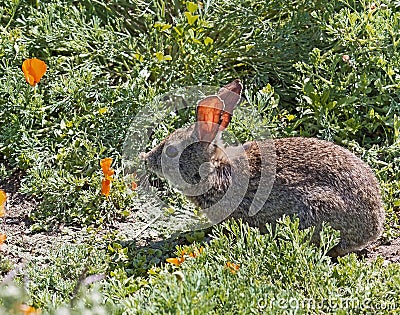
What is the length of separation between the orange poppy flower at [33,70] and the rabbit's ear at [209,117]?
4.66 feet

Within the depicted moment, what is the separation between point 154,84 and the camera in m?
6.50

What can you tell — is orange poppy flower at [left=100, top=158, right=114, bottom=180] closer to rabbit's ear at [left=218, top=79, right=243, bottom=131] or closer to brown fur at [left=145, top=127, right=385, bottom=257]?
brown fur at [left=145, top=127, right=385, bottom=257]

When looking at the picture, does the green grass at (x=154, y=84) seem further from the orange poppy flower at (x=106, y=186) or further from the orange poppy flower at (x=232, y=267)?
the orange poppy flower at (x=232, y=267)

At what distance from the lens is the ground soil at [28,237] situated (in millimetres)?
5500

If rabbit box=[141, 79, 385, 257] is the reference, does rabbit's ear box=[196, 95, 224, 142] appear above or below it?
above

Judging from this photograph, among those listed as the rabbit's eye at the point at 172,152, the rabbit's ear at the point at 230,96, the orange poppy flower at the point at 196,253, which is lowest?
the orange poppy flower at the point at 196,253

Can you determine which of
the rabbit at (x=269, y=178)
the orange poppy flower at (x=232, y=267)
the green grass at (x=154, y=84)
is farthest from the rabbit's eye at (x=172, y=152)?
the orange poppy flower at (x=232, y=267)

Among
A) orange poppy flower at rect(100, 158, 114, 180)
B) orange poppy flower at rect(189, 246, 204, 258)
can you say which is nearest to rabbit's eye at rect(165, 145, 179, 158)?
orange poppy flower at rect(100, 158, 114, 180)

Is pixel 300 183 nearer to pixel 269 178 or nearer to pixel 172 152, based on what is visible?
pixel 269 178

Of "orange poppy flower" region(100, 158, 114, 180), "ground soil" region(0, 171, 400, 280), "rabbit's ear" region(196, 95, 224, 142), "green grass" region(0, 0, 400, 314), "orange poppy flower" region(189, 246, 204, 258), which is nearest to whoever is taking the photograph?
"orange poppy flower" region(189, 246, 204, 258)

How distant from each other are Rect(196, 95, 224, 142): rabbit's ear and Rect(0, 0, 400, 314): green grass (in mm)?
775

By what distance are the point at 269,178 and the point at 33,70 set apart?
2.04 m

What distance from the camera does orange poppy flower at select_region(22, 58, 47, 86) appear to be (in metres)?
6.02

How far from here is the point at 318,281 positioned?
434 cm
